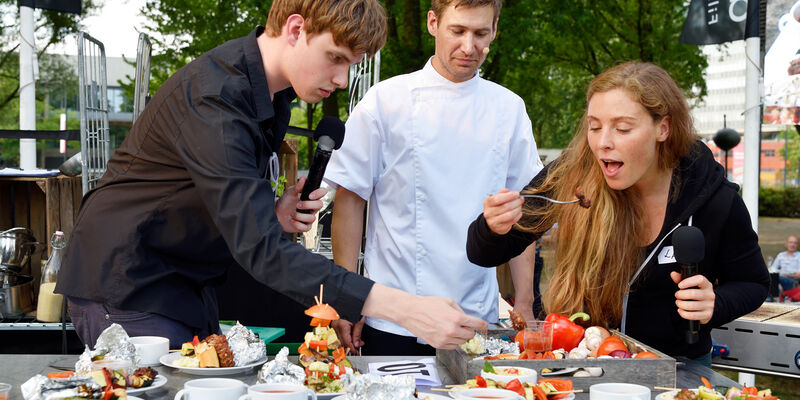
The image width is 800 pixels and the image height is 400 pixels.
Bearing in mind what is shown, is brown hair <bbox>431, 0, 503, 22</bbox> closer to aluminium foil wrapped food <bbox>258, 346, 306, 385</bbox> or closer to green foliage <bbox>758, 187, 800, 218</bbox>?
aluminium foil wrapped food <bbox>258, 346, 306, 385</bbox>

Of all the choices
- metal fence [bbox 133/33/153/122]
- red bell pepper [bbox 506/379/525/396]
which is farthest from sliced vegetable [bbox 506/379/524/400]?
metal fence [bbox 133/33/153/122]

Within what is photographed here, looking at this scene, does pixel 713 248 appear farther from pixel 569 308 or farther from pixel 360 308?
pixel 360 308

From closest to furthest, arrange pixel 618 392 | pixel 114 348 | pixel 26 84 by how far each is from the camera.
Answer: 1. pixel 618 392
2. pixel 114 348
3. pixel 26 84

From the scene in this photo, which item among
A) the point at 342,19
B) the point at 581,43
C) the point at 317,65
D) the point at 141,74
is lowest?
the point at 317,65

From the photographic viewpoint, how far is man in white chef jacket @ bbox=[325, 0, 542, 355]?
2.77 metres

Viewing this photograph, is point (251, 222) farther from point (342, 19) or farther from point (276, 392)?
point (342, 19)

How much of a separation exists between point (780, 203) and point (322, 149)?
25.4 m

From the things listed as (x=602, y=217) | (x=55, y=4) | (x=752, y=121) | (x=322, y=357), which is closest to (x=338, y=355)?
(x=322, y=357)

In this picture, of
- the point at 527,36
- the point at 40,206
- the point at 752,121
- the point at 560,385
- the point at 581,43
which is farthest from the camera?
the point at 581,43

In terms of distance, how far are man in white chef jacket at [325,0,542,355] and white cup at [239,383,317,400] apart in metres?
1.21

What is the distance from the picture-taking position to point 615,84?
2.41m

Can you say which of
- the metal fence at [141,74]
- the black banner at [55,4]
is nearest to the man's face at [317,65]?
the metal fence at [141,74]

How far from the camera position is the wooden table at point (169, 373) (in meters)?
1.75

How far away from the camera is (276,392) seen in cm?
152
